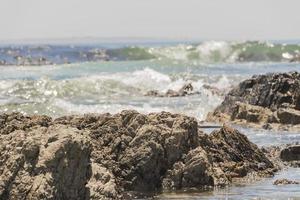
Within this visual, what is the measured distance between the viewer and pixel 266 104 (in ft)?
69.5

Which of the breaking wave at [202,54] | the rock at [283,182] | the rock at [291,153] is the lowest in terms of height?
the breaking wave at [202,54]

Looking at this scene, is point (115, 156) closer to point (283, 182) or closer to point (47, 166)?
point (47, 166)

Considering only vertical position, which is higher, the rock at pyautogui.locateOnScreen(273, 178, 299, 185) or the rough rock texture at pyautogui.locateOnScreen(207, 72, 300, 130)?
the rock at pyautogui.locateOnScreen(273, 178, 299, 185)

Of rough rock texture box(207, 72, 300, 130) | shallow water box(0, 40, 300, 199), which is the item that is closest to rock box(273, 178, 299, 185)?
shallow water box(0, 40, 300, 199)

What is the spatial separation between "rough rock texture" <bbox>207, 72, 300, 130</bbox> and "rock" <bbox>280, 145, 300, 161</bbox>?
4834mm

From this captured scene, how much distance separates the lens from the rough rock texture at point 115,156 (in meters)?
9.15

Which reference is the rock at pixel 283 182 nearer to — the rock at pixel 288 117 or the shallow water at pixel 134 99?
the shallow water at pixel 134 99

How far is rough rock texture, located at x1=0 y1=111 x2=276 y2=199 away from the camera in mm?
9148

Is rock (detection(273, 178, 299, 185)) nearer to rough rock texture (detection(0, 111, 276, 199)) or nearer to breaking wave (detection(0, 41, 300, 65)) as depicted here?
rough rock texture (detection(0, 111, 276, 199))

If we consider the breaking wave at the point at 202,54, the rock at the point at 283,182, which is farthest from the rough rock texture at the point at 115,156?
the breaking wave at the point at 202,54

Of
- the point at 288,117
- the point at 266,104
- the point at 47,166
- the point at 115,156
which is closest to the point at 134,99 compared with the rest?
the point at 266,104

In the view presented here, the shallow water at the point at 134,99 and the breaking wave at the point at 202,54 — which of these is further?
the breaking wave at the point at 202,54

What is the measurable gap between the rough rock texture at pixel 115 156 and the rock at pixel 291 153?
3.41ft

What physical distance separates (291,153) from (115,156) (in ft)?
12.9
